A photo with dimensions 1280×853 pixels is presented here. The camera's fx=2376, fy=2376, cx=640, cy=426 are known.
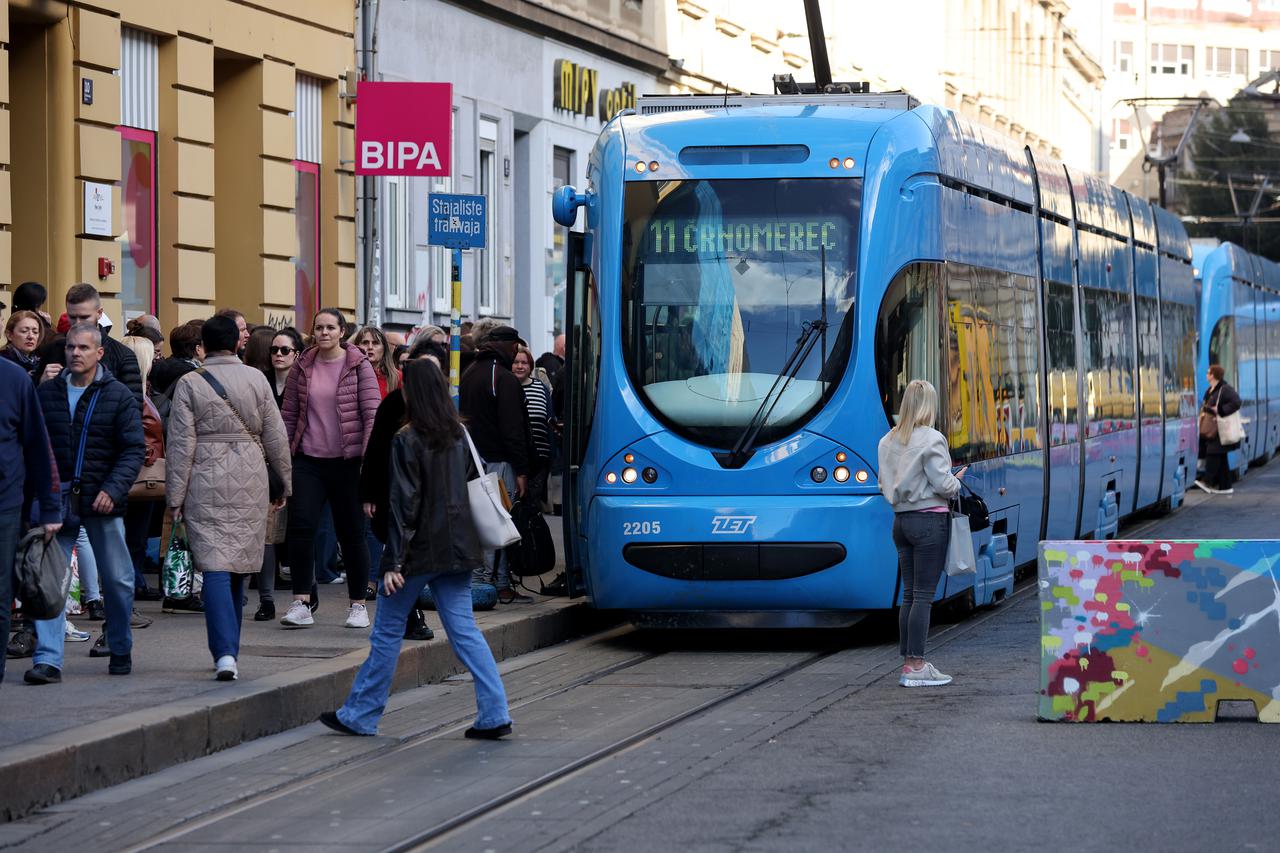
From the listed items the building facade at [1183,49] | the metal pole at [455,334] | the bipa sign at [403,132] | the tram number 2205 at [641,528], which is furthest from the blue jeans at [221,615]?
the building facade at [1183,49]

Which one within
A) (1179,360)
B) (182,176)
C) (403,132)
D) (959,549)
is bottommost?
(959,549)

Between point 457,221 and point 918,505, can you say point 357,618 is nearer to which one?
point 918,505

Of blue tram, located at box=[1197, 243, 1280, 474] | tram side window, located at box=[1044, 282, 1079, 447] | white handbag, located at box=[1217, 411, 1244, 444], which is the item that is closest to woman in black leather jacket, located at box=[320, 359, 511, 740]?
tram side window, located at box=[1044, 282, 1079, 447]

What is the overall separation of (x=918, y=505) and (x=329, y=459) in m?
3.37

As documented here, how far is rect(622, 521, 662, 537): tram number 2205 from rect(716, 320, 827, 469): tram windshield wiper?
50cm

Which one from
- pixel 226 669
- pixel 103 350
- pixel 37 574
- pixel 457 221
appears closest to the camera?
pixel 37 574

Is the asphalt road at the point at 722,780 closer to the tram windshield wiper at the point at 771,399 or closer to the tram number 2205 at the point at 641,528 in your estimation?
the tram number 2205 at the point at 641,528

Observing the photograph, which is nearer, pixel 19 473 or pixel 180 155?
pixel 19 473

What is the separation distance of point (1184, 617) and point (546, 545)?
5249 millimetres

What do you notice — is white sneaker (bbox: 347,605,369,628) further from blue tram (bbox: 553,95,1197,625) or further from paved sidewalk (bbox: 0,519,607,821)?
blue tram (bbox: 553,95,1197,625)

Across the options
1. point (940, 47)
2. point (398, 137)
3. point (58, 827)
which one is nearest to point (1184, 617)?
point (58, 827)

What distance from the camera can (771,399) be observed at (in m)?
13.0

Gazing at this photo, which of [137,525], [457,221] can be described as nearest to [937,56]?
[457,221]

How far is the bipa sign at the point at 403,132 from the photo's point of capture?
15.8 metres
